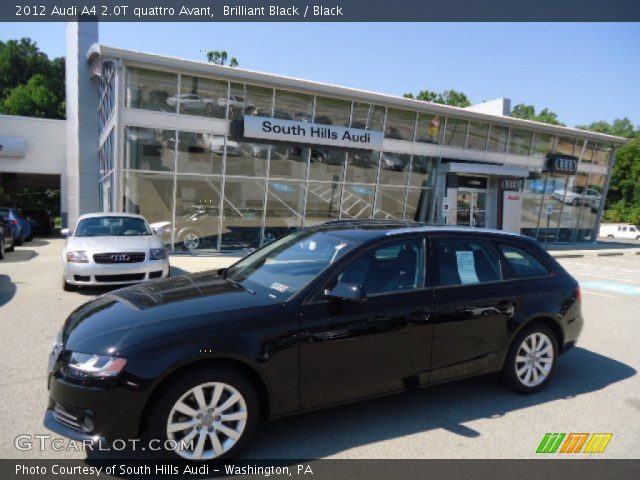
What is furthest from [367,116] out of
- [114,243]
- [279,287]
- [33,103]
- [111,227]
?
[33,103]

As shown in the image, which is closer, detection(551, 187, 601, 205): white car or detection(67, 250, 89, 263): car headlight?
detection(67, 250, 89, 263): car headlight

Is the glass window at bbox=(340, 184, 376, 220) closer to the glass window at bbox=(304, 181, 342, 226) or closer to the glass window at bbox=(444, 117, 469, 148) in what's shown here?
the glass window at bbox=(304, 181, 342, 226)

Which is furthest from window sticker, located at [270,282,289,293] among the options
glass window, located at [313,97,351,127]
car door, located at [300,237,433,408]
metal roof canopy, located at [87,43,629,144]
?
glass window, located at [313,97,351,127]

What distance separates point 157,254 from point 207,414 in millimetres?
5859

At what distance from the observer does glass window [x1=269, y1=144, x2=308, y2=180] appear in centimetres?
1684

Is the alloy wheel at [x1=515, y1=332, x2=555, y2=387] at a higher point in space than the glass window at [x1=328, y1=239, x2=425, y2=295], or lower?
lower

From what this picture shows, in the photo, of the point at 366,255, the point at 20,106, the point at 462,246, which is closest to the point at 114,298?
the point at 366,255

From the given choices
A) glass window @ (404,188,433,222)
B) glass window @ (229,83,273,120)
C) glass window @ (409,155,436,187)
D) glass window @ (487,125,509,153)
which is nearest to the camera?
glass window @ (229,83,273,120)

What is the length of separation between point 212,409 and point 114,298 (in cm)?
135

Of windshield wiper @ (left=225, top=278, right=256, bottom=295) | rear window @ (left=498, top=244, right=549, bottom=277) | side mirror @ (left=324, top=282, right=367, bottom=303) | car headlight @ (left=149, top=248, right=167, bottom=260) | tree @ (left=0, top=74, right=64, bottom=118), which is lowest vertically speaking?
car headlight @ (left=149, top=248, right=167, bottom=260)

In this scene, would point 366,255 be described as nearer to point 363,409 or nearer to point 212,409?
point 363,409

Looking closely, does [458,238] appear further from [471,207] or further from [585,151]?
[585,151]

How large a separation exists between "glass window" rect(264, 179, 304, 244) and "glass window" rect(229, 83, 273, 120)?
98.3 inches

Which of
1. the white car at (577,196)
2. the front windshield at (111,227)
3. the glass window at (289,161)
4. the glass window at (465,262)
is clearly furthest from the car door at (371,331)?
the white car at (577,196)
